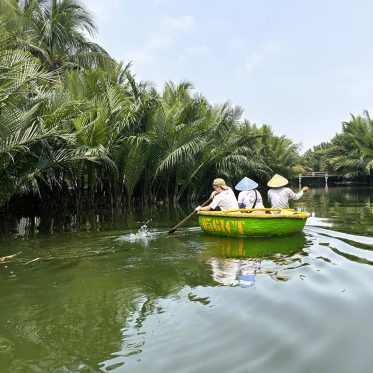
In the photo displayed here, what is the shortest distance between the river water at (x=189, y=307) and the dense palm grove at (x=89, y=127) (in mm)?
2885

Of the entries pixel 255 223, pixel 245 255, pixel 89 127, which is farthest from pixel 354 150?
pixel 245 255

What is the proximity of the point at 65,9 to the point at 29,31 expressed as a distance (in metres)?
3.08

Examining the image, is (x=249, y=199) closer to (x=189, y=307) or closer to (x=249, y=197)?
(x=249, y=197)

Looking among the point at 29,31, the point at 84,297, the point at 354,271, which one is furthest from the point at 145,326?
the point at 29,31

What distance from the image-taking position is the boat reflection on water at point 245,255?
220 inches

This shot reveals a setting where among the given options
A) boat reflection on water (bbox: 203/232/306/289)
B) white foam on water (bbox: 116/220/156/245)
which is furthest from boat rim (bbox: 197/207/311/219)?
white foam on water (bbox: 116/220/156/245)

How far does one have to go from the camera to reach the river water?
329cm

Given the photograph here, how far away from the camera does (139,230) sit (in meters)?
10.6

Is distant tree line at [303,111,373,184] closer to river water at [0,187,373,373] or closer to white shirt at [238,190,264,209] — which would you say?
white shirt at [238,190,264,209]

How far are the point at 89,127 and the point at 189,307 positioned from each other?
30.0 ft

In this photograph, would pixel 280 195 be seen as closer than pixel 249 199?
Yes

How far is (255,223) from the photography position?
335 inches

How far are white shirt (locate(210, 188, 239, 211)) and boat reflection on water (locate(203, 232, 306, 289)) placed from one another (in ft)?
2.99

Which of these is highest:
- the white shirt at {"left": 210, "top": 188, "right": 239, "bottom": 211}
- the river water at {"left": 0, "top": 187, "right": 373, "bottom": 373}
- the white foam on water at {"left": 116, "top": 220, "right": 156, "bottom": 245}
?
the white shirt at {"left": 210, "top": 188, "right": 239, "bottom": 211}
